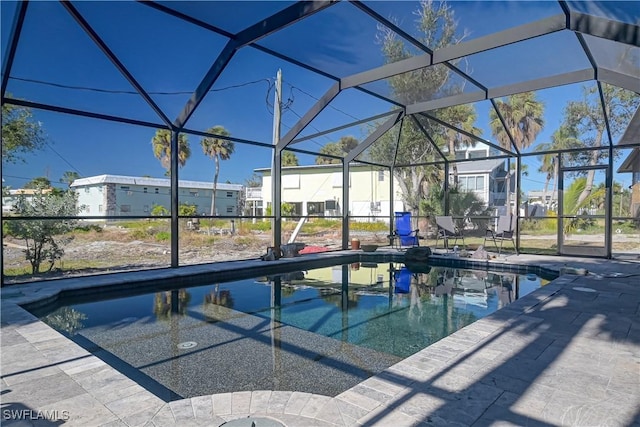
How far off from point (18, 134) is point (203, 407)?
8169 millimetres

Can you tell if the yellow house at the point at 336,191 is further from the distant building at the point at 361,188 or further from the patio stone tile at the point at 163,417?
the patio stone tile at the point at 163,417

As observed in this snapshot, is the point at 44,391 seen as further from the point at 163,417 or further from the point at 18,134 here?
the point at 18,134

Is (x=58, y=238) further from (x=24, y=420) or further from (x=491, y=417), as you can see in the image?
(x=491, y=417)

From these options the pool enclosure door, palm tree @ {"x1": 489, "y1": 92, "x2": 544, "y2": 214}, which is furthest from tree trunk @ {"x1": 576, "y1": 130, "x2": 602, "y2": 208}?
palm tree @ {"x1": 489, "y1": 92, "x2": 544, "y2": 214}

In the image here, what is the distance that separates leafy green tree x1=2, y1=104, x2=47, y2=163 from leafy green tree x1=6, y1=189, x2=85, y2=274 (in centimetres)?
126

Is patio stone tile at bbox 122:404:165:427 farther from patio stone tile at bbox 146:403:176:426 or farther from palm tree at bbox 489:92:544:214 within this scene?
palm tree at bbox 489:92:544:214

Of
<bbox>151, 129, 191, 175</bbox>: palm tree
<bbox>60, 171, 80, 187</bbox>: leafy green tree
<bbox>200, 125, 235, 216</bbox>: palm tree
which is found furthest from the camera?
<bbox>200, 125, 235, 216</bbox>: palm tree

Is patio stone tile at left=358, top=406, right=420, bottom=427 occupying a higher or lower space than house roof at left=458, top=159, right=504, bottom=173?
lower

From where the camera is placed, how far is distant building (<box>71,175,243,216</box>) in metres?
9.19

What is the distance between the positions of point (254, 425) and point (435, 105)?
7.27 metres

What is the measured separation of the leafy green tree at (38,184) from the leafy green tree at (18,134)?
623 mm

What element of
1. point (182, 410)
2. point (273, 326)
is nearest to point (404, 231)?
point (273, 326)

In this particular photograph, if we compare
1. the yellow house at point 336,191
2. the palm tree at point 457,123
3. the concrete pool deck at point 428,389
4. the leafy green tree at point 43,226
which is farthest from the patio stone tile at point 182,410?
the yellow house at point 336,191

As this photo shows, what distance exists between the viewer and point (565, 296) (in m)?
4.52
